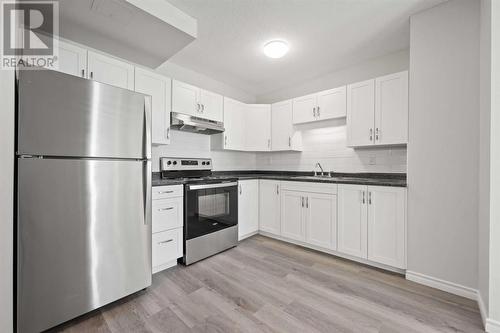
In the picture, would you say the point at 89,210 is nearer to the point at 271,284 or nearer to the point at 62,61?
the point at 62,61

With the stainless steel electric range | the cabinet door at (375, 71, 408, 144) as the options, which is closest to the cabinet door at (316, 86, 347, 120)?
the cabinet door at (375, 71, 408, 144)

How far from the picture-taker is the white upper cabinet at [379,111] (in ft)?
7.63

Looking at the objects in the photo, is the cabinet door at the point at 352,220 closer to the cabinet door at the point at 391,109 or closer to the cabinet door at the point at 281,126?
the cabinet door at the point at 391,109

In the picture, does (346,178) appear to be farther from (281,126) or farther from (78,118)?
(78,118)

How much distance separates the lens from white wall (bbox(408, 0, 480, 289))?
1795mm

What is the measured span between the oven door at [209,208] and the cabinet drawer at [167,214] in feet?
0.25

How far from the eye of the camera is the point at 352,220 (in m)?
2.44

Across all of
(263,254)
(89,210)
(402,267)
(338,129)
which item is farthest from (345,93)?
(89,210)

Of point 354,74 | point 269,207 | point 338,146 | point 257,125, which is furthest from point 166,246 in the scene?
point 354,74

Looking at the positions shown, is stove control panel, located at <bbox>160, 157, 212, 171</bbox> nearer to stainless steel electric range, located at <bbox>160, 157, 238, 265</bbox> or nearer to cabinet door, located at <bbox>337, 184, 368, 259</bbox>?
stainless steel electric range, located at <bbox>160, 157, 238, 265</bbox>

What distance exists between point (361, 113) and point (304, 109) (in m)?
0.86

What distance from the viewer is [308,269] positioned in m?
2.29

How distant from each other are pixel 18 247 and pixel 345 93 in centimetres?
340

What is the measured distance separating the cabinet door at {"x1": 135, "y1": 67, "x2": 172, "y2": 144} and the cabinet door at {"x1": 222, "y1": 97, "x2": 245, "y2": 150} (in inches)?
38.3
